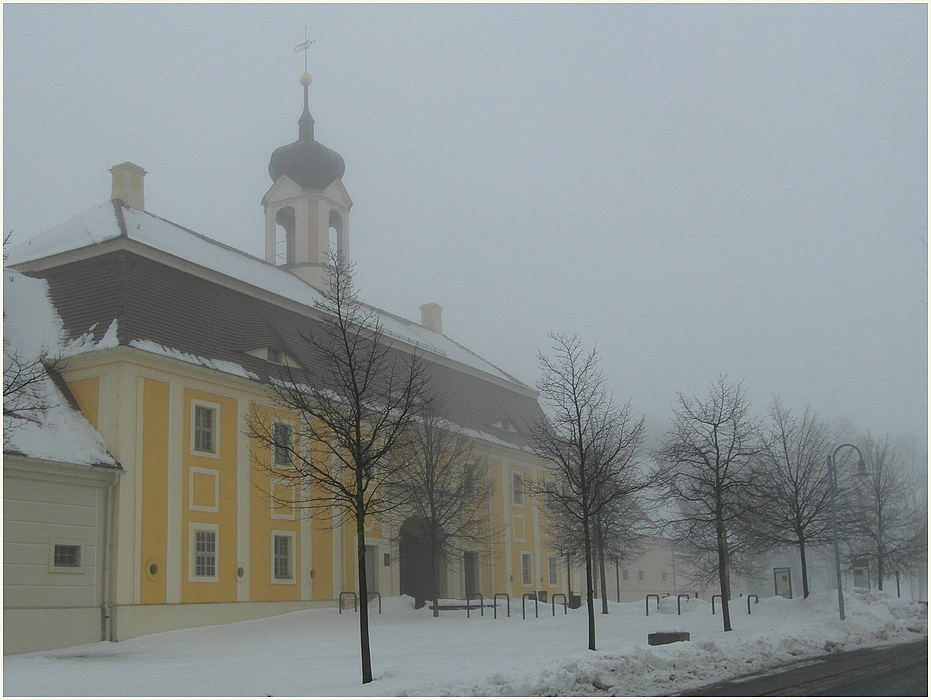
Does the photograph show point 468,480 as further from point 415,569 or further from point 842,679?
point 842,679

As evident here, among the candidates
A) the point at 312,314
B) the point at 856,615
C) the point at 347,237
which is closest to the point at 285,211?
the point at 347,237

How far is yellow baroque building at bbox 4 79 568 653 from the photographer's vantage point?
23828mm

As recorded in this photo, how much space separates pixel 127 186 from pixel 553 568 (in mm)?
24470

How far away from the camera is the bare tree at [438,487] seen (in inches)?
1243

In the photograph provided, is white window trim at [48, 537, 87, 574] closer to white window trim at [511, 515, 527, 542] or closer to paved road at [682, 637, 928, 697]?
paved road at [682, 637, 928, 697]

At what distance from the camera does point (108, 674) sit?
1780 cm

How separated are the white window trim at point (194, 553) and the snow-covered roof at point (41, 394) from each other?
302 centimetres

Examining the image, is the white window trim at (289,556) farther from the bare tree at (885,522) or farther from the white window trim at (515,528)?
the bare tree at (885,522)

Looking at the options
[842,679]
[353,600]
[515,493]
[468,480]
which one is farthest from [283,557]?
[842,679]

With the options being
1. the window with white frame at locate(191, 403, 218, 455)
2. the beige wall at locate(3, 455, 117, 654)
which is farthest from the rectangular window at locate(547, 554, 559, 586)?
the beige wall at locate(3, 455, 117, 654)

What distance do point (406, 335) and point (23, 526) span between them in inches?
869

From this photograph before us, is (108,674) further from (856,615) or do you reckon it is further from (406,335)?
(406,335)

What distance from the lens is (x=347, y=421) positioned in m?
17.3

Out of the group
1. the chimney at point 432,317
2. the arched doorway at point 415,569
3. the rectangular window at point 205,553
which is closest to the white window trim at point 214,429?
the rectangular window at point 205,553
